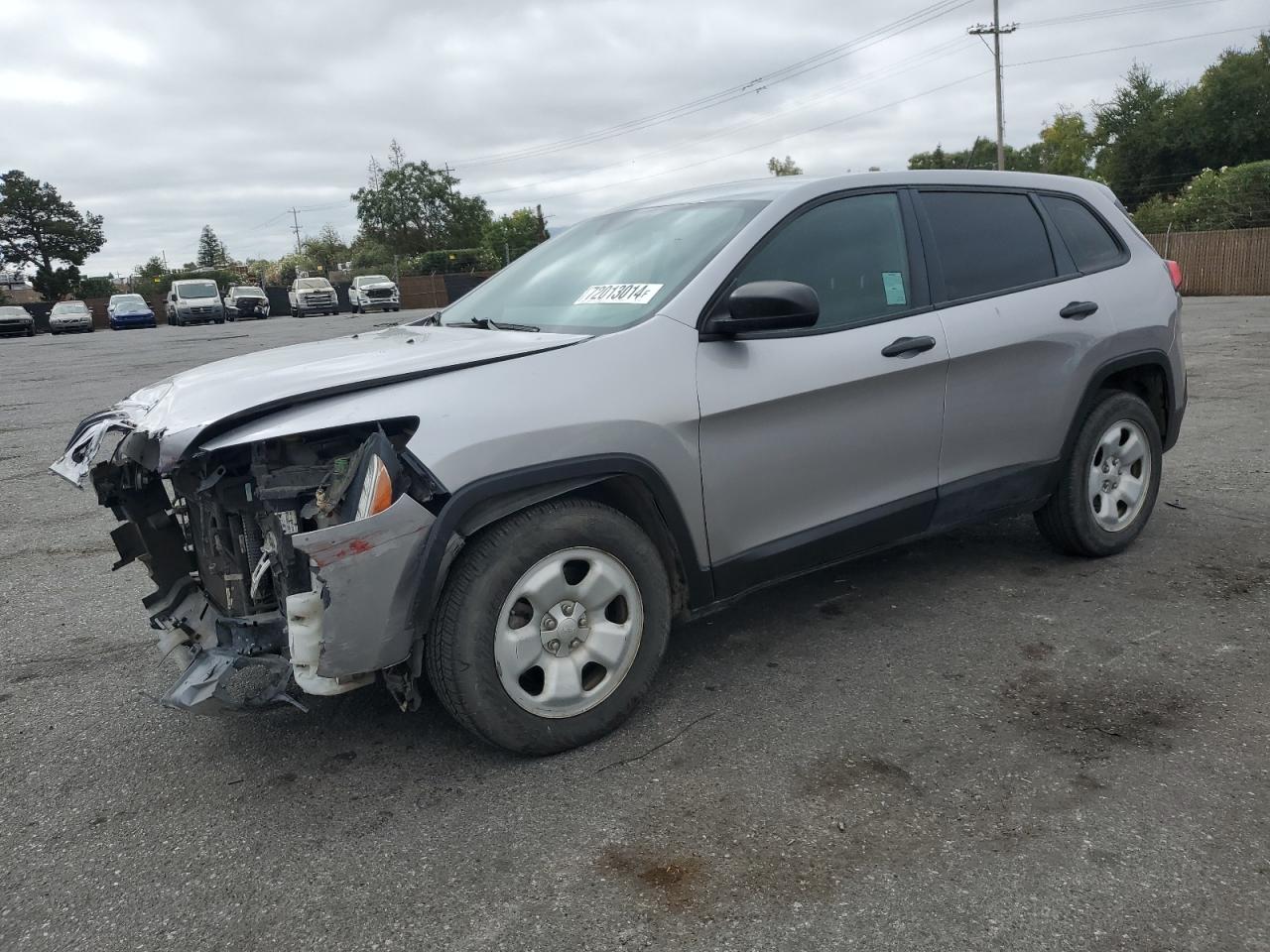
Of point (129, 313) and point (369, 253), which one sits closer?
point (129, 313)

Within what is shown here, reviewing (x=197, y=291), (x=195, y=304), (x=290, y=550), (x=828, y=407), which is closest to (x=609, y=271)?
(x=828, y=407)

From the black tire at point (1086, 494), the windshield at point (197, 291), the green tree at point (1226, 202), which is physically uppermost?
the windshield at point (197, 291)

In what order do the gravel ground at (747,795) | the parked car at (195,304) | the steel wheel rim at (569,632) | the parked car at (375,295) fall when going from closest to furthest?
the gravel ground at (747,795), the steel wheel rim at (569,632), the parked car at (195,304), the parked car at (375,295)

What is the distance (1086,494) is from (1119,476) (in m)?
0.28

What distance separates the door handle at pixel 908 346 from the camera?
3.60 meters

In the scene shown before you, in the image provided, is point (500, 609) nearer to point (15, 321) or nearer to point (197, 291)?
point (197, 291)

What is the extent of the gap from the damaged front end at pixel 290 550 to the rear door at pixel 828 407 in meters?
1.04

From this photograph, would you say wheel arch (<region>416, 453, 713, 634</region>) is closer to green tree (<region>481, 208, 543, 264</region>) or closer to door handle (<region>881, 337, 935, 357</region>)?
door handle (<region>881, 337, 935, 357</region>)

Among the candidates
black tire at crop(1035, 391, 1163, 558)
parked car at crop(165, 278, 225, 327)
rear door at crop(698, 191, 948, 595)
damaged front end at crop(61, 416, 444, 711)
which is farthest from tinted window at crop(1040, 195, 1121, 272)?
parked car at crop(165, 278, 225, 327)

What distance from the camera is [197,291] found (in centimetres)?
3853

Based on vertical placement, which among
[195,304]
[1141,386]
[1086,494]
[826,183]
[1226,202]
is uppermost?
[195,304]

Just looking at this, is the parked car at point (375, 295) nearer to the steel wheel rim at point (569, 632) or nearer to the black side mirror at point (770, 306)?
the black side mirror at point (770, 306)

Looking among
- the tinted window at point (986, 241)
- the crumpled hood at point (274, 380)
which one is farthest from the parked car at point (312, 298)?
the tinted window at point (986, 241)

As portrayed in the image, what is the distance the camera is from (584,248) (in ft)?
13.1
